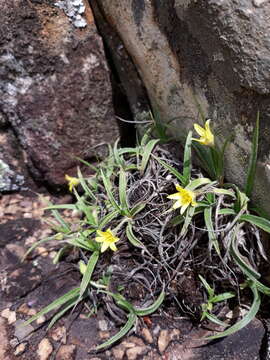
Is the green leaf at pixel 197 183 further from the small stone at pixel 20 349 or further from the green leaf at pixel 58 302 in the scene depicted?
the small stone at pixel 20 349

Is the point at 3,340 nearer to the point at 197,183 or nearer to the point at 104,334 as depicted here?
the point at 104,334

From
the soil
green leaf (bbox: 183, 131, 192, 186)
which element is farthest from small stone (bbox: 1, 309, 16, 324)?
green leaf (bbox: 183, 131, 192, 186)

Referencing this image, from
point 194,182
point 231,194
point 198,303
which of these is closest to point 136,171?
point 194,182

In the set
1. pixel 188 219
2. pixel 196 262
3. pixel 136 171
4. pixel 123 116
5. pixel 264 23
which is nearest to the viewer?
pixel 264 23

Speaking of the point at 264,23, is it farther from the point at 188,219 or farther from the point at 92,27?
the point at 92,27

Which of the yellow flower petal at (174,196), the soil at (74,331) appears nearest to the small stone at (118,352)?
the soil at (74,331)
